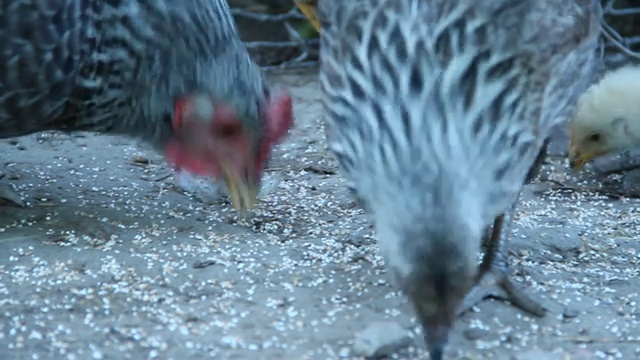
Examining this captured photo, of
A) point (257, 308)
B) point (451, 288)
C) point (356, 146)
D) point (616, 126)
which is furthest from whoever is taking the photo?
point (616, 126)

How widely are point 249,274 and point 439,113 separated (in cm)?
78

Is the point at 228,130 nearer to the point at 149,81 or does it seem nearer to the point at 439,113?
the point at 149,81

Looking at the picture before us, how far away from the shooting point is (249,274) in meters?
2.49

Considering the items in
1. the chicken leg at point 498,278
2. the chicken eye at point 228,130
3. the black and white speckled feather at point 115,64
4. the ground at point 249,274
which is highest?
the black and white speckled feather at point 115,64

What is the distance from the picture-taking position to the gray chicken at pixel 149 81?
260 cm

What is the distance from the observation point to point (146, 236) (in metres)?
2.75

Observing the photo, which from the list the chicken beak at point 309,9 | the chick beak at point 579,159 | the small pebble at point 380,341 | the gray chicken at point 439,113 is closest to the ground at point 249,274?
the small pebble at point 380,341

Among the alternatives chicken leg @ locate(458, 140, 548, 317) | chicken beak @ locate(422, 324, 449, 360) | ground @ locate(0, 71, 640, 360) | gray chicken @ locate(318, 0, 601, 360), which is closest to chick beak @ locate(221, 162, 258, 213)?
ground @ locate(0, 71, 640, 360)

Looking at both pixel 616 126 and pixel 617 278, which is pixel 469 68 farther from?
pixel 616 126

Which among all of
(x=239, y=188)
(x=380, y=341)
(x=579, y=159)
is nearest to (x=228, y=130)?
(x=239, y=188)

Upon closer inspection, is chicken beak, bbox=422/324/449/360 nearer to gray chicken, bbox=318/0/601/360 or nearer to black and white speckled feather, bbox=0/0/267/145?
gray chicken, bbox=318/0/601/360

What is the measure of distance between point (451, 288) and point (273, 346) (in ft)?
1.75

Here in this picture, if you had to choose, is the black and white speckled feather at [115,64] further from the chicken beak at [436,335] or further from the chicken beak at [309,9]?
the chicken beak at [309,9]

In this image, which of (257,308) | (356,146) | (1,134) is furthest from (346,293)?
(1,134)
